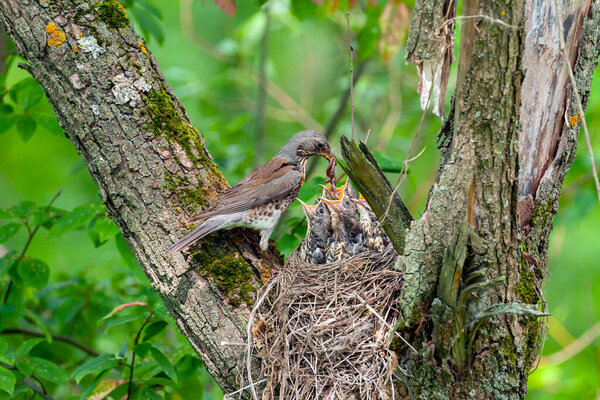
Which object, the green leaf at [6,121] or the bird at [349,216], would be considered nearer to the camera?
the bird at [349,216]

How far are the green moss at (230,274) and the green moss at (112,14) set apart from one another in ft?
4.03

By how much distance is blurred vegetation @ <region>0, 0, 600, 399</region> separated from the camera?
11.9 feet

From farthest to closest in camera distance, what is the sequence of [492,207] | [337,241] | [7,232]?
[7,232], [337,241], [492,207]

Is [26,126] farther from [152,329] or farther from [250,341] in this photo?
[250,341]

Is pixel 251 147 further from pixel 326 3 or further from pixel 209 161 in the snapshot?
pixel 209 161

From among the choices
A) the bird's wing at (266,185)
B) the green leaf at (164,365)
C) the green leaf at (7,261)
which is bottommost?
the green leaf at (164,365)

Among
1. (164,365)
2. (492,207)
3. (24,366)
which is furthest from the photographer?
(24,366)

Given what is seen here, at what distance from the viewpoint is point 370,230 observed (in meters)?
3.71

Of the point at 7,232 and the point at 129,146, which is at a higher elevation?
the point at 7,232

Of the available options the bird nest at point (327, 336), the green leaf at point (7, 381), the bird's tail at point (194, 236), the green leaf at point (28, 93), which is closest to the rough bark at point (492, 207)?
the bird nest at point (327, 336)

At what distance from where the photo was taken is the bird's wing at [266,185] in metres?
3.49

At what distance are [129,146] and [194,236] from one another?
1.76ft

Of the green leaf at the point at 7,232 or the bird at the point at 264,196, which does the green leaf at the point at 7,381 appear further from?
the bird at the point at 264,196

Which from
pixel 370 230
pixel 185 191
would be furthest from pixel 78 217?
pixel 370 230
